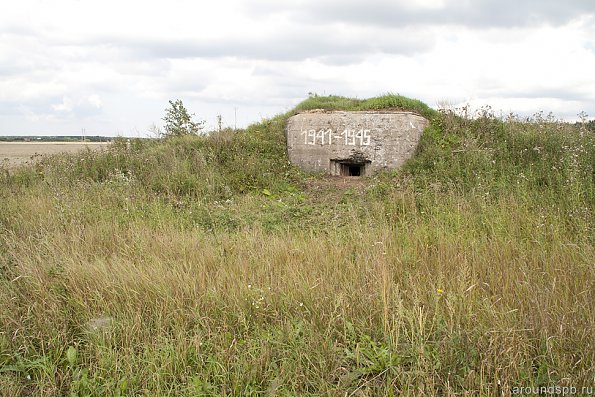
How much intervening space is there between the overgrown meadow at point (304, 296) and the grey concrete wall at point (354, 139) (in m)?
2.37

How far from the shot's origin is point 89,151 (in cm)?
995

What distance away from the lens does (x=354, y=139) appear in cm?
916

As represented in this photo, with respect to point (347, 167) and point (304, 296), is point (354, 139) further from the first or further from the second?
point (304, 296)

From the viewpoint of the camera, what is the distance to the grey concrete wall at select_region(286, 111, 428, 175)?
8.93 meters

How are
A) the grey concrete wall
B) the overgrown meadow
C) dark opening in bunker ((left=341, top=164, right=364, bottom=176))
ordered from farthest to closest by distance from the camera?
dark opening in bunker ((left=341, top=164, right=364, bottom=176)) → the grey concrete wall → the overgrown meadow

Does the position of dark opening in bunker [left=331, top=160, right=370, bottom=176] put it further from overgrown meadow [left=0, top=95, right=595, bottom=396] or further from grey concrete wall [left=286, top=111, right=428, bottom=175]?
overgrown meadow [left=0, top=95, right=595, bottom=396]

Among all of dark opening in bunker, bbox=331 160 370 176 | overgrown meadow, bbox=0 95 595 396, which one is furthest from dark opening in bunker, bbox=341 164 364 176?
overgrown meadow, bbox=0 95 595 396

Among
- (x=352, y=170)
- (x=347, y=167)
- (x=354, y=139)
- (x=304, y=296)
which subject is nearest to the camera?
(x=304, y=296)

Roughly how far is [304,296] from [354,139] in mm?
6265

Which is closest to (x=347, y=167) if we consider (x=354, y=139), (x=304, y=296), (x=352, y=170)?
(x=352, y=170)

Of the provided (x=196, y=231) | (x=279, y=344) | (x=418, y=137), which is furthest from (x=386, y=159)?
(x=279, y=344)

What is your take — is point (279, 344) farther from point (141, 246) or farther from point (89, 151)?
point (89, 151)

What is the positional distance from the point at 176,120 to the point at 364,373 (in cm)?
1190

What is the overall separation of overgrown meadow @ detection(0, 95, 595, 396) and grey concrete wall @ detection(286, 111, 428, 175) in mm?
2366
